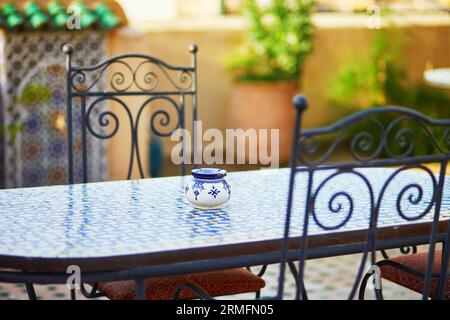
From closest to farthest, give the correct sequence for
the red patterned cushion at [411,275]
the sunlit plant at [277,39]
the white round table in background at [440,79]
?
the red patterned cushion at [411,275]
the white round table in background at [440,79]
the sunlit plant at [277,39]

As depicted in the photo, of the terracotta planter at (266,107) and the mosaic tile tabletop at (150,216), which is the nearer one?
the mosaic tile tabletop at (150,216)

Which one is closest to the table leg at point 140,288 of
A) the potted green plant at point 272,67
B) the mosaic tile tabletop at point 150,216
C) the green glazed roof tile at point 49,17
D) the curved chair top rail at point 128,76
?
the mosaic tile tabletop at point 150,216

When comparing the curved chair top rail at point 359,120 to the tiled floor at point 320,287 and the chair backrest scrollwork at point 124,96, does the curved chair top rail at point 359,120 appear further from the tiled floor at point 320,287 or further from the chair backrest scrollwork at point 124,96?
the tiled floor at point 320,287

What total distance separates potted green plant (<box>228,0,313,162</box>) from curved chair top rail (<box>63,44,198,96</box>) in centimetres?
66

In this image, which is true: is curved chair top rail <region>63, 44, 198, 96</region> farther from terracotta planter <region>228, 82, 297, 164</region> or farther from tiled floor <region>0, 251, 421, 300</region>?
tiled floor <region>0, 251, 421, 300</region>

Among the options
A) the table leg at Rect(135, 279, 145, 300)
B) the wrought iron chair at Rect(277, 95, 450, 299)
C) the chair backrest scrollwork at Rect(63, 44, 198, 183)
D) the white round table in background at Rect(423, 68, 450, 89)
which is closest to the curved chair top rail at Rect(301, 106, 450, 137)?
the wrought iron chair at Rect(277, 95, 450, 299)

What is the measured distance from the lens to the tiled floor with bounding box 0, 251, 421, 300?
371 cm

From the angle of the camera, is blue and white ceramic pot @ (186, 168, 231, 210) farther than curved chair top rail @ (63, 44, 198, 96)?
No

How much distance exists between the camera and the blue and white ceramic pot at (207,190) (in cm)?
219

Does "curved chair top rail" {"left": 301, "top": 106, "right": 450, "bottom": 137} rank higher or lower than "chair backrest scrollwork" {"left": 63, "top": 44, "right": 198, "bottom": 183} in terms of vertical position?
higher

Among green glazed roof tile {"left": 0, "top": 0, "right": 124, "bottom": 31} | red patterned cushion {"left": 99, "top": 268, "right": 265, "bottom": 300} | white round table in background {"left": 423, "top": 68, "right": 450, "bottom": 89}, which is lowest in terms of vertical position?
red patterned cushion {"left": 99, "top": 268, "right": 265, "bottom": 300}

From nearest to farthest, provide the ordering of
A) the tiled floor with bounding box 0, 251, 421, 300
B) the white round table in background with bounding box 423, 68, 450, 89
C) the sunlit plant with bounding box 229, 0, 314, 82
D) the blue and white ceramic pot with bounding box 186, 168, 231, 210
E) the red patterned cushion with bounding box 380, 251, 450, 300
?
1. the blue and white ceramic pot with bounding box 186, 168, 231, 210
2. the red patterned cushion with bounding box 380, 251, 450, 300
3. the tiled floor with bounding box 0, 251, 421, 300
4. the white round table in background with bounding box 423, 68, 450, 89
5. the sunlit plant with bounding box 229, 0, 314, 82
